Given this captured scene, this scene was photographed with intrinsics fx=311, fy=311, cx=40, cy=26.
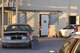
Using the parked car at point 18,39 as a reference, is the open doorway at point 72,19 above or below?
above

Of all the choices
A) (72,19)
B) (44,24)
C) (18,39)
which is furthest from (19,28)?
(72,19)

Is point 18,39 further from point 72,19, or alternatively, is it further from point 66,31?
point 72,19

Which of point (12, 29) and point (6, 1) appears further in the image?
point (6, 1)

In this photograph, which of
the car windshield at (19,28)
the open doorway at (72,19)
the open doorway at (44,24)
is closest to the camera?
the car windshield at (19,28)

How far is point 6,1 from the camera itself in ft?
96.4

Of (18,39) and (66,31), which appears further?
(66,31)

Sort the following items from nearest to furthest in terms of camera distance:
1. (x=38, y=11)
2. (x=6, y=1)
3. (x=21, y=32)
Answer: (x=21, y=32), (x=6, y=1), (x=38, y=11)

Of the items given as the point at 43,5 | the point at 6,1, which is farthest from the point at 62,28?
the point at 6,1

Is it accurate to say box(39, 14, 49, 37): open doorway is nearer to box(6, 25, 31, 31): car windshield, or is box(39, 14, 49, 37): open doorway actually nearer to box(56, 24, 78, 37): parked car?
box(56, 24, 78, 37): parked car

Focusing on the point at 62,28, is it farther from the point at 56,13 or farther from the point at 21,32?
the point at 21,32

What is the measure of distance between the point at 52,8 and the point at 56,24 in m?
1.72

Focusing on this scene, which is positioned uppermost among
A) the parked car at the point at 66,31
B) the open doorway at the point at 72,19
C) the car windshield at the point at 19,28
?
the open doorway at the point at 72,19

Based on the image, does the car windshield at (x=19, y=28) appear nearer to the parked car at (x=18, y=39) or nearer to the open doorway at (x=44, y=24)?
the parked car at (x=18, y=39)

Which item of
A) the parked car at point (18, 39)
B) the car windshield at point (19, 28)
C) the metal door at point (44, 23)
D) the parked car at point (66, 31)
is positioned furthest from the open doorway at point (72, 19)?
the parked car at point (18, 39)
